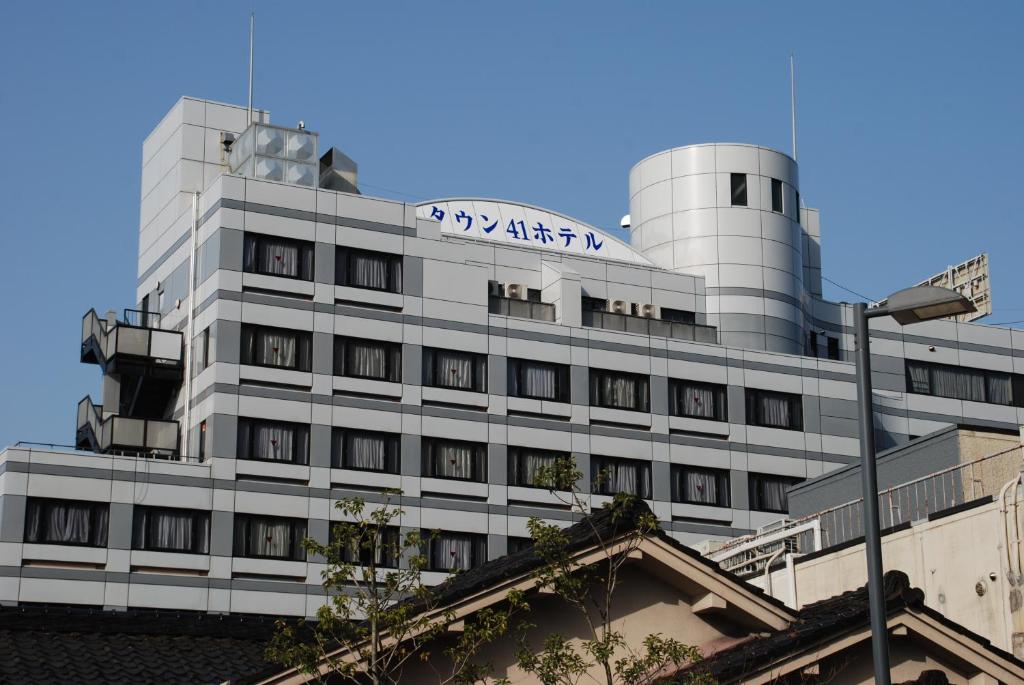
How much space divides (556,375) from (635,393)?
3824 millimetres

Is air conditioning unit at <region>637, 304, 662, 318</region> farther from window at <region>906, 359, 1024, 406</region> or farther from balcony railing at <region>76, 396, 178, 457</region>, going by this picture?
balcony railing at <region>76, 396, 178, 457</region>

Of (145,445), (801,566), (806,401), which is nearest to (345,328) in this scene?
(145,445)

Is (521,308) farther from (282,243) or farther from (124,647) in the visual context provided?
(124,647)

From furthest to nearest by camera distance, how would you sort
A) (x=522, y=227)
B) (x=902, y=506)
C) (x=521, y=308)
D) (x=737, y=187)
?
(x=737, y=187) → (x=522, y=227) → (x=521, y=308) → (x=902, y=506)

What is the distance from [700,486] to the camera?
7662cm

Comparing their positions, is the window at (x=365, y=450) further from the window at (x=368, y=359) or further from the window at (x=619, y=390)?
the window at (x=619, y=390)

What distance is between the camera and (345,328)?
7156cm

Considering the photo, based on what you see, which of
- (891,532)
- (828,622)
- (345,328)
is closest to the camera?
(828,622)

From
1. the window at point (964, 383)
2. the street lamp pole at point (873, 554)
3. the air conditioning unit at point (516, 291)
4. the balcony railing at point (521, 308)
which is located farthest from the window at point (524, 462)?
the street lamp pole at point (873, 554)

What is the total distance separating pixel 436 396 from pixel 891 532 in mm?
37379

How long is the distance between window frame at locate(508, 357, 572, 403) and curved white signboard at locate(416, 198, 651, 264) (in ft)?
21.2

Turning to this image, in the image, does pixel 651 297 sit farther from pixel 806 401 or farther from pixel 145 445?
pixel 145 445

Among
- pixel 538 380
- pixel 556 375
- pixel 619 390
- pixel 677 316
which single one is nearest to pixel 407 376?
pixel 538 380

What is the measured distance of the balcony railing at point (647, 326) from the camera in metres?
77.8
